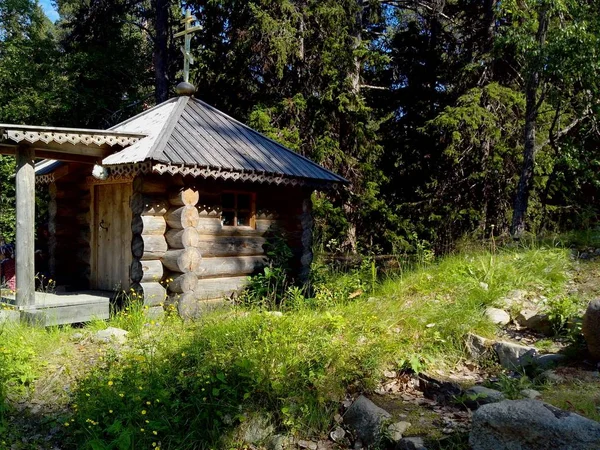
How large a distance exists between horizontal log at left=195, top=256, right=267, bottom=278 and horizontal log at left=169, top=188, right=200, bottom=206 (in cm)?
103

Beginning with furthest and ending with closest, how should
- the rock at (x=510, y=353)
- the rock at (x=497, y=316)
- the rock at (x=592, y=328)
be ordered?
the rock at (x=497, y=316) < the rock at (x=510, y=353) < the rock at (x=592, y=328)

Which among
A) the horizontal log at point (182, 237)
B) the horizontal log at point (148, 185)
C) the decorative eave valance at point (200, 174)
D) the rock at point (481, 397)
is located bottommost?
the rock at point (481, 397)

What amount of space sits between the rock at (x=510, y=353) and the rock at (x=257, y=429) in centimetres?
263

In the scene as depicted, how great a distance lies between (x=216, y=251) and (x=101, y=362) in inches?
126

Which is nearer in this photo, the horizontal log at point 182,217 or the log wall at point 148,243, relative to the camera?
the log wall at point 148,243

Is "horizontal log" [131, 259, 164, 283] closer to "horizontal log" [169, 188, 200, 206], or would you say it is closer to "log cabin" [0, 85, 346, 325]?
"log cabin" [0, 85, 346, 325]

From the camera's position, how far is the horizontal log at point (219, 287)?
28.0 ft

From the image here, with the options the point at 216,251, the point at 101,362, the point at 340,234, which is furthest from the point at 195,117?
the point at 340,234

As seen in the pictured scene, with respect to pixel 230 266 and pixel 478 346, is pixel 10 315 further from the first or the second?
pixel 478 346

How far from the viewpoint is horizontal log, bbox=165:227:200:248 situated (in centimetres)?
808

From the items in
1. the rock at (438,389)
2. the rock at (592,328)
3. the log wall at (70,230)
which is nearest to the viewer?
the rock at (592,328)

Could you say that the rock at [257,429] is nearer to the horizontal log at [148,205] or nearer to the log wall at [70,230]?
the horizontal log at [148,205]

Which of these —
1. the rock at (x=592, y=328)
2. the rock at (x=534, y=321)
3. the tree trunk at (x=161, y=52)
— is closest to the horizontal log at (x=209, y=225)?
the rock at (x=534, y=321)

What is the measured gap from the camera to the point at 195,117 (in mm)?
9719
